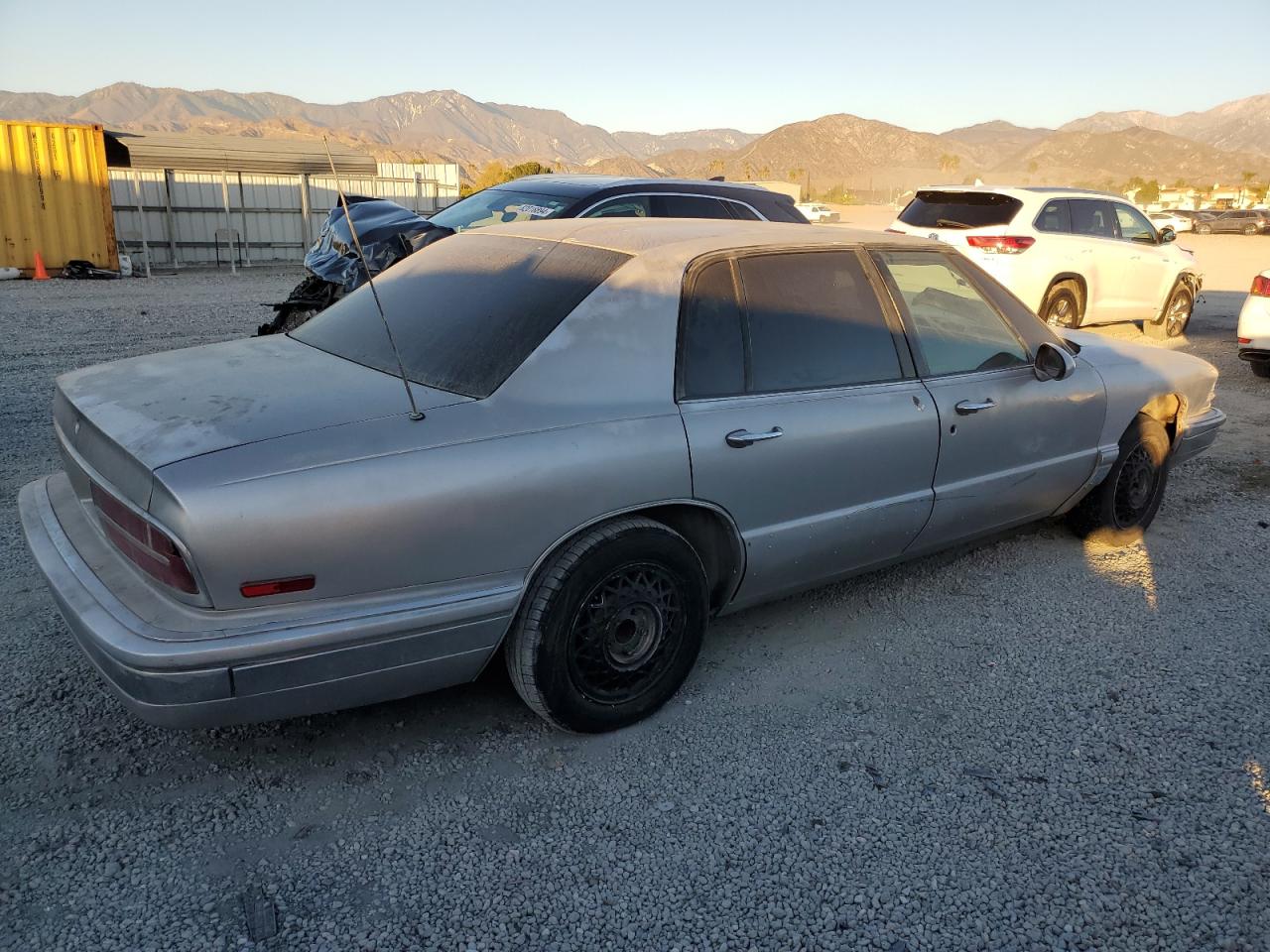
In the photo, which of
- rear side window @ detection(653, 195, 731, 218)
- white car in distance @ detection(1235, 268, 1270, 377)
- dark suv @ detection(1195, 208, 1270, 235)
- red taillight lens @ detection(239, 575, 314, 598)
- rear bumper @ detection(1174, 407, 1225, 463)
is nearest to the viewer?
red taillight lens @ detection(239, 575, 314, 598)

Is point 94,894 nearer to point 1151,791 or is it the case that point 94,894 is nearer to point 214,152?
point 1151,791

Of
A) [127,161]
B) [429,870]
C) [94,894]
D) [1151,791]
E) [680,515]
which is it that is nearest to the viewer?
[94,894]

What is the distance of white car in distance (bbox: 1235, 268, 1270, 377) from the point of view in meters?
8.57

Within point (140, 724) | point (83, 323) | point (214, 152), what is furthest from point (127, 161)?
point (140, 724)

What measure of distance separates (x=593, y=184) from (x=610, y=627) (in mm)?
5313

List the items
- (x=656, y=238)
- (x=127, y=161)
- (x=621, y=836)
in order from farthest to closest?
(x=127, y=161)
(x=656, y=238)
(x=621, y=836)

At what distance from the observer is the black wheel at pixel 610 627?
2.71 meters

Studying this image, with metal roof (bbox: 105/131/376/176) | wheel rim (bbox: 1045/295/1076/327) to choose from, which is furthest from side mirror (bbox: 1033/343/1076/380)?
metal roof (bbox: 105/131/376/176)

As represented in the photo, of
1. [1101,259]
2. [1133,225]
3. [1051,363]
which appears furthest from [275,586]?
[1133,225]

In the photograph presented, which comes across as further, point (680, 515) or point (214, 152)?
point (214, 152)

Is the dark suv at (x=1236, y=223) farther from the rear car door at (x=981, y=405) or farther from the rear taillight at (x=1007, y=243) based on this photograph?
the rear car door at (x=981, y=405)

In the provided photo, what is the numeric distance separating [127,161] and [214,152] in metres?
1.63

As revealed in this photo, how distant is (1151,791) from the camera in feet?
9.21

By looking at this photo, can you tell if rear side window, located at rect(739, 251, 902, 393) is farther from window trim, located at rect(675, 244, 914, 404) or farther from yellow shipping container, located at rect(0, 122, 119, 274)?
yellow shipping container, located at rect(0, 122, 119, 274)
